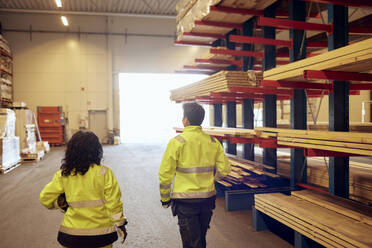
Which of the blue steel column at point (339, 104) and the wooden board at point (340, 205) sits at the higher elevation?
the blue steel column at point (339, 104)

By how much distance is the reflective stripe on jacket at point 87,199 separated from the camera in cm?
221

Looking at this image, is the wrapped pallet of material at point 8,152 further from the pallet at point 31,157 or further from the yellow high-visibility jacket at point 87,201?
the yellow high-visibility jacket at point 87,201

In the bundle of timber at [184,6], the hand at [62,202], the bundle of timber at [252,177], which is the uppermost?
the bundle of timber at [184,6]

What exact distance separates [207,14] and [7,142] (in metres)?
7.17

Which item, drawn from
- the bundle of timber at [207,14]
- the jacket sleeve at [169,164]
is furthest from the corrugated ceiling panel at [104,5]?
the jacket sleeve at [169,164]

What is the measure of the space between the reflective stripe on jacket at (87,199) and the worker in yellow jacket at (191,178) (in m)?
0.54

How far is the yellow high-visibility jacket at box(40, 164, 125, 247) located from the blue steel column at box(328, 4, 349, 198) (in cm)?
291

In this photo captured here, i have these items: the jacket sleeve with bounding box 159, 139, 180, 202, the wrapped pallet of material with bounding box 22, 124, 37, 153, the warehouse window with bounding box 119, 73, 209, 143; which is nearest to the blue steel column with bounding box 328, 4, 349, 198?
the jacket sleeve with bounding box 159, 139, 180, 202

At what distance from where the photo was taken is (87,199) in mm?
2223

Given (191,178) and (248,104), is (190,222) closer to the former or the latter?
(191,178)

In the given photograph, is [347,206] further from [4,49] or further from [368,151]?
[4,49]

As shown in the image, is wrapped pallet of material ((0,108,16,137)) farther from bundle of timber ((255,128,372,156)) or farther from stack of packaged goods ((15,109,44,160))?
bundle of timber ((255,128,372,156))

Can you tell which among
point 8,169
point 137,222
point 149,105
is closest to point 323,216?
point 137,222

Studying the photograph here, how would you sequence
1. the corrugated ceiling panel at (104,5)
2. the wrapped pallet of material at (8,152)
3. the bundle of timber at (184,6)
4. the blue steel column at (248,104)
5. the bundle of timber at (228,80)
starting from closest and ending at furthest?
the bundle of timber at (228,80) → the blue steel column at (248,104) → the bundle of timber at (184,6) → the wrapped pallet of material at (8,152) → the corrugated ceiling panel at (104,5)
